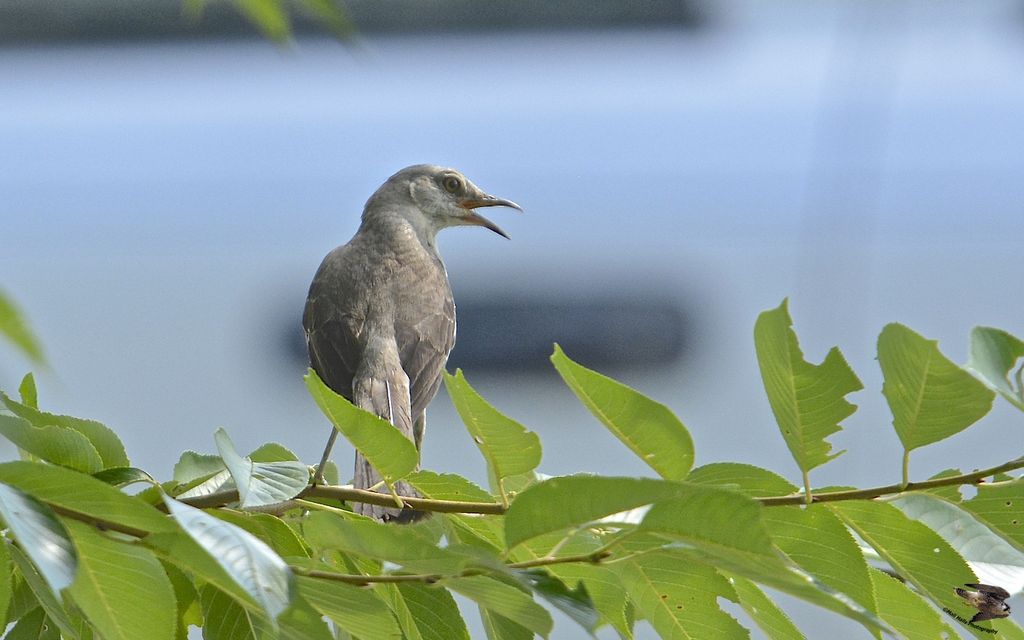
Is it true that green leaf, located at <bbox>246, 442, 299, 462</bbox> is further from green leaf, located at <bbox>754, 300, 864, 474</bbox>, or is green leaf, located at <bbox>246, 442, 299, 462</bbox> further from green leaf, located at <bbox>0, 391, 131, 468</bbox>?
green leaf, located at <bbox>754, 300, 864, 474</bbox>

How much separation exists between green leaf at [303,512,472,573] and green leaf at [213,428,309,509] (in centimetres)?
15

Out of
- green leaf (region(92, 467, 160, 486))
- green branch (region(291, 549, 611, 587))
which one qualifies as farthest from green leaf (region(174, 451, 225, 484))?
green branch (region(291, 549, 611, 587))

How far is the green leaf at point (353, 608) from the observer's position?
42.4 inches

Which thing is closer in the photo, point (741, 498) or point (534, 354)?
point (741, 498)

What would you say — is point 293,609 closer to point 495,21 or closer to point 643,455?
point 643,455

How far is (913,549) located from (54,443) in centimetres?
90

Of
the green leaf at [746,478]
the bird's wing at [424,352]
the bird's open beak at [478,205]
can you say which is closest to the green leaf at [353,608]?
the green leaf at [746,478]

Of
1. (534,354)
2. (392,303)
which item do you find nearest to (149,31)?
(534,354)

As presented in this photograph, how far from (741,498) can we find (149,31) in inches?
422

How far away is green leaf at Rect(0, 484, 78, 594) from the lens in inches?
33.3

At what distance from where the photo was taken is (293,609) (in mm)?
964

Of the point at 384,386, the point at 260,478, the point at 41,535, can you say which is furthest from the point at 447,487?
the point at 384,386

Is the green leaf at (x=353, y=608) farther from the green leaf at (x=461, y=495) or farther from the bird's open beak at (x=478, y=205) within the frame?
the bird's open beak at (x=478, y=205)

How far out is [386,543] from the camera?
39.5 inches
